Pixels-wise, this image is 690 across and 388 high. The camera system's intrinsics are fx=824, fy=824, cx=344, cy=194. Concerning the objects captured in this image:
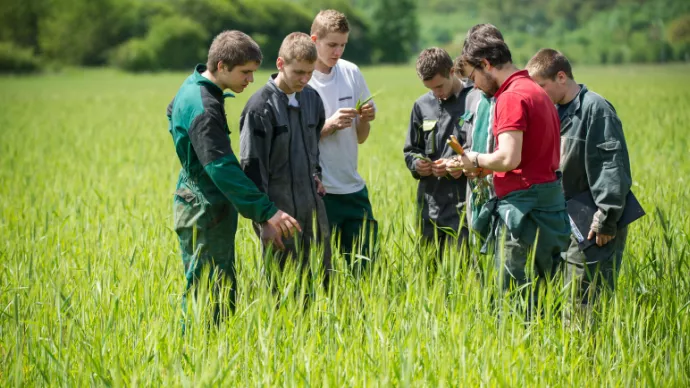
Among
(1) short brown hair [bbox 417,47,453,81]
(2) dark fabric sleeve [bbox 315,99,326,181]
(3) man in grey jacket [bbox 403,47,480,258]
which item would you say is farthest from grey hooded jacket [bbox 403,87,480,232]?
(2) dark fabric sleeve [bbox 315,99,326,181]

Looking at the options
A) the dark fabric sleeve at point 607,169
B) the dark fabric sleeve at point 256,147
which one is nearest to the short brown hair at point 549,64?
the dark fabric sleeve at point 607,169

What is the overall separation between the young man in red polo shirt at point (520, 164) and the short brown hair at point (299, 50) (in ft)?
2.50

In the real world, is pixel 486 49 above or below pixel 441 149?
above

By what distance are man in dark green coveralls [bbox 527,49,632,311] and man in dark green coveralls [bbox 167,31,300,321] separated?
4.71 feet

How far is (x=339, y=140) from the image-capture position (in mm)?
4801

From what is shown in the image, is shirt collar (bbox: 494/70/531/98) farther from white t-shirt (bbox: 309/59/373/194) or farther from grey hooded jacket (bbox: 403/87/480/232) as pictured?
white t-shirt (bbox: 309/59/373/194)

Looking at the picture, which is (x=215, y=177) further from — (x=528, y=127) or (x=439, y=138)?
(x=439, y=138)

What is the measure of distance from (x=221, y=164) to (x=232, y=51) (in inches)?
20.7

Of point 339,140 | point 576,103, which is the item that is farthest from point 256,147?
point 576,103

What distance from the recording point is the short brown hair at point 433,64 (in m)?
4.71

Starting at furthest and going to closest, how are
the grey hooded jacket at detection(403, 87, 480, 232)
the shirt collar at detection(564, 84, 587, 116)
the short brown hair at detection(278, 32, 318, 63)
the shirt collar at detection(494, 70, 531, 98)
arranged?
the grey hooded jacket at detection(403, 87, 480, 232)
the shirt collar at detection(564, 84, 587, 116)
the short brown hair at detection(278, 32, 318, 63)
the shirt collar at detection(494, 70, 531, 98)

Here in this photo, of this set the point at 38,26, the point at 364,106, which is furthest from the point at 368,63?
the point at 364,106

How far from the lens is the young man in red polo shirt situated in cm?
360

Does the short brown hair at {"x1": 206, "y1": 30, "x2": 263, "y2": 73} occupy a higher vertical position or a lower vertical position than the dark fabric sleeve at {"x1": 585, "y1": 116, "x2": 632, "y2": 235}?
higher
